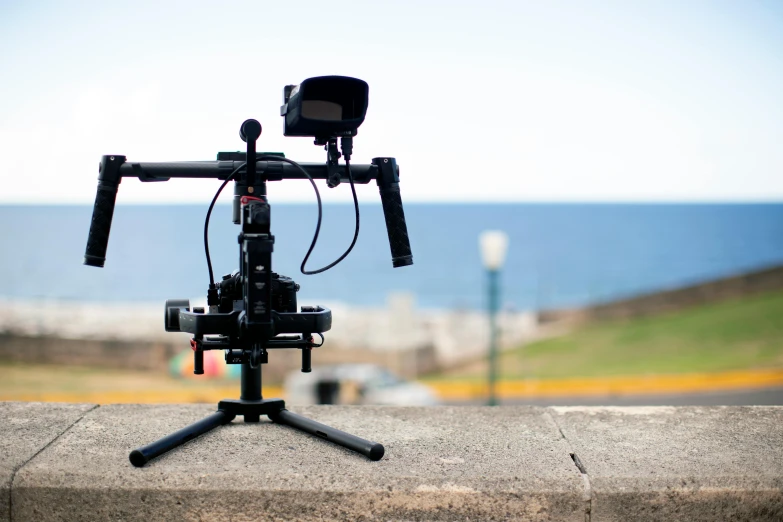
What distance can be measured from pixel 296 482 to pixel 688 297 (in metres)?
33.6

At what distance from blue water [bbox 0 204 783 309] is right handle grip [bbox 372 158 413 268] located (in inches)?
1088

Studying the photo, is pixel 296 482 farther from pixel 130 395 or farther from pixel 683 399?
pixel 683 399

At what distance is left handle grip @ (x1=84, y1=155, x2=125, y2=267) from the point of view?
224cm

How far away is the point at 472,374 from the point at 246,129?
2343cm

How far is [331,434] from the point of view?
246 centimetres

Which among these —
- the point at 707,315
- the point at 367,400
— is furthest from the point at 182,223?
the point at 367,400

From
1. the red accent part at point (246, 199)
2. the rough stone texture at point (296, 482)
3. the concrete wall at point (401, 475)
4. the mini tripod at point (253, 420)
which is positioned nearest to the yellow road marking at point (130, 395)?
the mini tripod at point (253, 420)

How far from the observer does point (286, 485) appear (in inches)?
82.7

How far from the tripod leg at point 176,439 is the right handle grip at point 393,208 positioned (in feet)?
2.88

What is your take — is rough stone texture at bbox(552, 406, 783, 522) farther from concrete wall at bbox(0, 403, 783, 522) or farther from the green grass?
the green grass

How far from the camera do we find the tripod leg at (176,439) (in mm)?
2205

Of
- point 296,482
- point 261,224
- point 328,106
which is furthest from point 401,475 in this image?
point 328,106

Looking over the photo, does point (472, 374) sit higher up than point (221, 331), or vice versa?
point (221, 331)

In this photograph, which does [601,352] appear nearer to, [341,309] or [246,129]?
[341,309]
